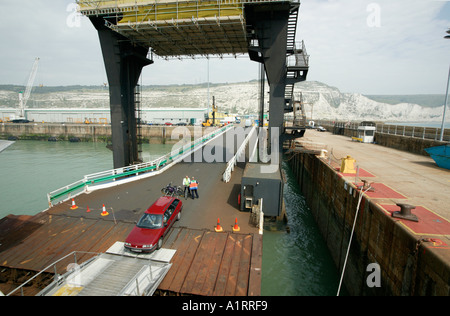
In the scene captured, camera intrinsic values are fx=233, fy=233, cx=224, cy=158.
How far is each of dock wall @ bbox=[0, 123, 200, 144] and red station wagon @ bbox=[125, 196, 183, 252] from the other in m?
66.3

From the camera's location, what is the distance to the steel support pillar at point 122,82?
64.2ft

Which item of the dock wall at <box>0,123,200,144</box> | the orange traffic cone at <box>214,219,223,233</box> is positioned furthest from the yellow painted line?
the dock wall at <box>0,123,200,144</box>

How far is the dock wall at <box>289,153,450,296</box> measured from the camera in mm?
7305

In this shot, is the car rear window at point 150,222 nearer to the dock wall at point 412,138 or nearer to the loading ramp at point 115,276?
the loading ramp at point 115,276

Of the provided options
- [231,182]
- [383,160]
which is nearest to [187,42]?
[231,182]

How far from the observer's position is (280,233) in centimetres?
1772

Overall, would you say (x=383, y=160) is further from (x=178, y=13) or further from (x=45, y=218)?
(x=45, y=218)

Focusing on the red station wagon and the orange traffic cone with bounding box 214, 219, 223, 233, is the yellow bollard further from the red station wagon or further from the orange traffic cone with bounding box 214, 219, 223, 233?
the red station wagon

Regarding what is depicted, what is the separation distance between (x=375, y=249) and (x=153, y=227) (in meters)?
10.0

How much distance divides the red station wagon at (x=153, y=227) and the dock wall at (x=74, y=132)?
66288 millimetres

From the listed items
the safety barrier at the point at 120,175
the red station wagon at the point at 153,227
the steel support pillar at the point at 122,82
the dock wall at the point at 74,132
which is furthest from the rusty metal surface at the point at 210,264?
the dock wall at the point at 74,132

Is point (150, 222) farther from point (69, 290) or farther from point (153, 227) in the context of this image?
point (69, 290)

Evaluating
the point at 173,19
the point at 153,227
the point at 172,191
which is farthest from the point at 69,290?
the point at 173,19
